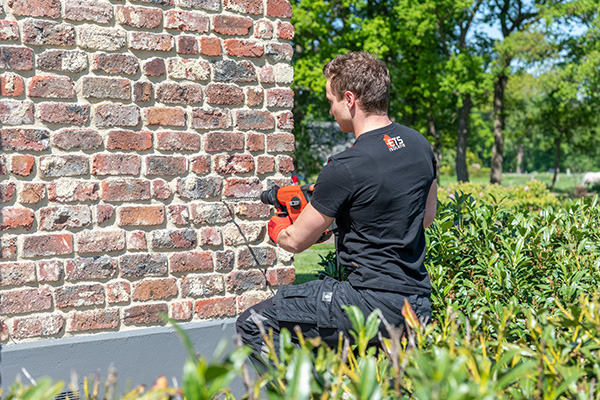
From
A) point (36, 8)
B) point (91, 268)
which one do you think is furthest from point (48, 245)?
point (36, 8)

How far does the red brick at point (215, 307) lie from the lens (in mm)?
3641

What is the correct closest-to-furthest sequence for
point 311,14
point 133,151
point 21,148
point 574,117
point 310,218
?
point 310,218, point 21,148, point 133,151, point 311,14, point 574,117

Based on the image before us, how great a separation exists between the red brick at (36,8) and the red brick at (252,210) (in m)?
1.55

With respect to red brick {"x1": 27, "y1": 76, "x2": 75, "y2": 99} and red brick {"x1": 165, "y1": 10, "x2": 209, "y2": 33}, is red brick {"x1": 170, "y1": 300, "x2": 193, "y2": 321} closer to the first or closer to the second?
red brick {"x1": 27, "y1": 76, "x2": 75, "y2": 99}

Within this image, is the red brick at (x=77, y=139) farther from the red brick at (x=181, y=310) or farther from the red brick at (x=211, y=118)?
the red brick at (x=181, y=310)

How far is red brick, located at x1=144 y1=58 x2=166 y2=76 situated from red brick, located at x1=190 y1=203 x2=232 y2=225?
2.75ft

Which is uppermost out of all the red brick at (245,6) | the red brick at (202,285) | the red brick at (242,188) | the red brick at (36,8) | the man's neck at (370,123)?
the red brick at (245,6)

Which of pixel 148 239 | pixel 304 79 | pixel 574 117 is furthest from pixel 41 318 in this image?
pixel 574 117

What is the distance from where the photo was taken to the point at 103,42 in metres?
3.34

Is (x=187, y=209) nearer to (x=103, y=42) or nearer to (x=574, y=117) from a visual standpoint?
(x=103, y=42)

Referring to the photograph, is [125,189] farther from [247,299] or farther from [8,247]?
[247,299]

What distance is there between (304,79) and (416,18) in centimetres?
499

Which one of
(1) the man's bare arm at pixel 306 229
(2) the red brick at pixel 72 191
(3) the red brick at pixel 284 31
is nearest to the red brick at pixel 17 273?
(2) the red brick at pixel 72 191

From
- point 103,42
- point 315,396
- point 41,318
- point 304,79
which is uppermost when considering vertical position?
point 304,79
